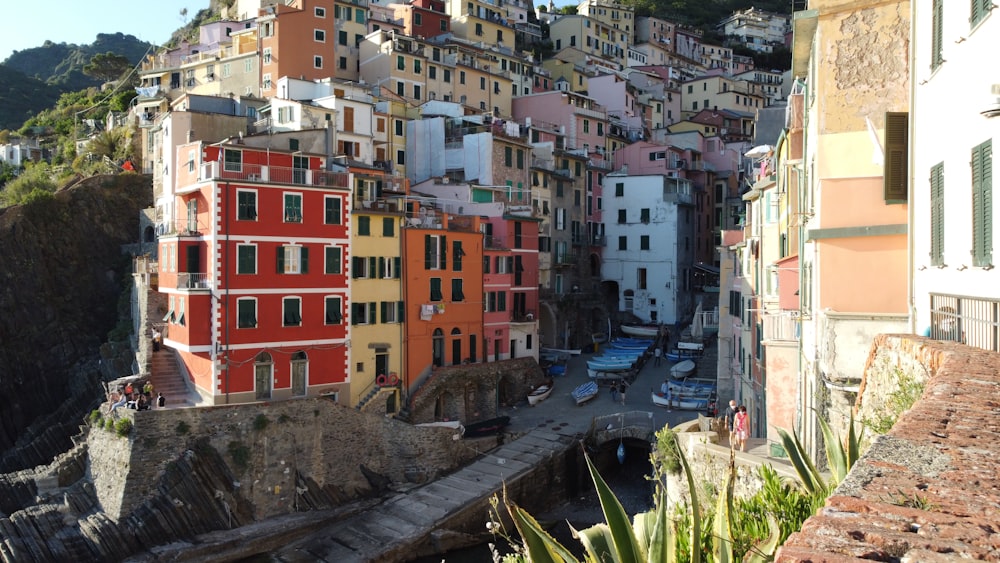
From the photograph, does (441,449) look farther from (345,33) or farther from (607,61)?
(607,61)

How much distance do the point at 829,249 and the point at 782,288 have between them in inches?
313

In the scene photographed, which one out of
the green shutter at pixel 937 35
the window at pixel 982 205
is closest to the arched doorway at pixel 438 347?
the green shutter at pixel 937 35

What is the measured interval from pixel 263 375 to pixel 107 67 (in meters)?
70.7

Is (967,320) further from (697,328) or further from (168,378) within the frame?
(697,328)

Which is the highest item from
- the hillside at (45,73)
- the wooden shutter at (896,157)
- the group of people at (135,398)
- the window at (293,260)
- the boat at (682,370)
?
the hillside at (45,73)

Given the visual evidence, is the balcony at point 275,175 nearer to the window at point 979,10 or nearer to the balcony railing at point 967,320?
the balcony railing at point 967,320

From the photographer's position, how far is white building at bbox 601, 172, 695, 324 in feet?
200

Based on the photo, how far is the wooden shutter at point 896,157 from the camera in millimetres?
14008

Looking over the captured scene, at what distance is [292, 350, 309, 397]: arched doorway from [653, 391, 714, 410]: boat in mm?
17760

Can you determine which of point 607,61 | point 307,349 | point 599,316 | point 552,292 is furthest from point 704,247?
point 307,349

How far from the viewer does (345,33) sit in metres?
66.7

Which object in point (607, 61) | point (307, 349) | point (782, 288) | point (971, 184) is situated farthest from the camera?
point (607, 61)

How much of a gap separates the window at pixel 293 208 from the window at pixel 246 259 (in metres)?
2.08

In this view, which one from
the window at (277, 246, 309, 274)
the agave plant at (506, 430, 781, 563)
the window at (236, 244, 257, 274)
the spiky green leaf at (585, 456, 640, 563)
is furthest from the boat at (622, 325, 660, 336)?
the spiky green leaf at (585, 456, 640, 563)
